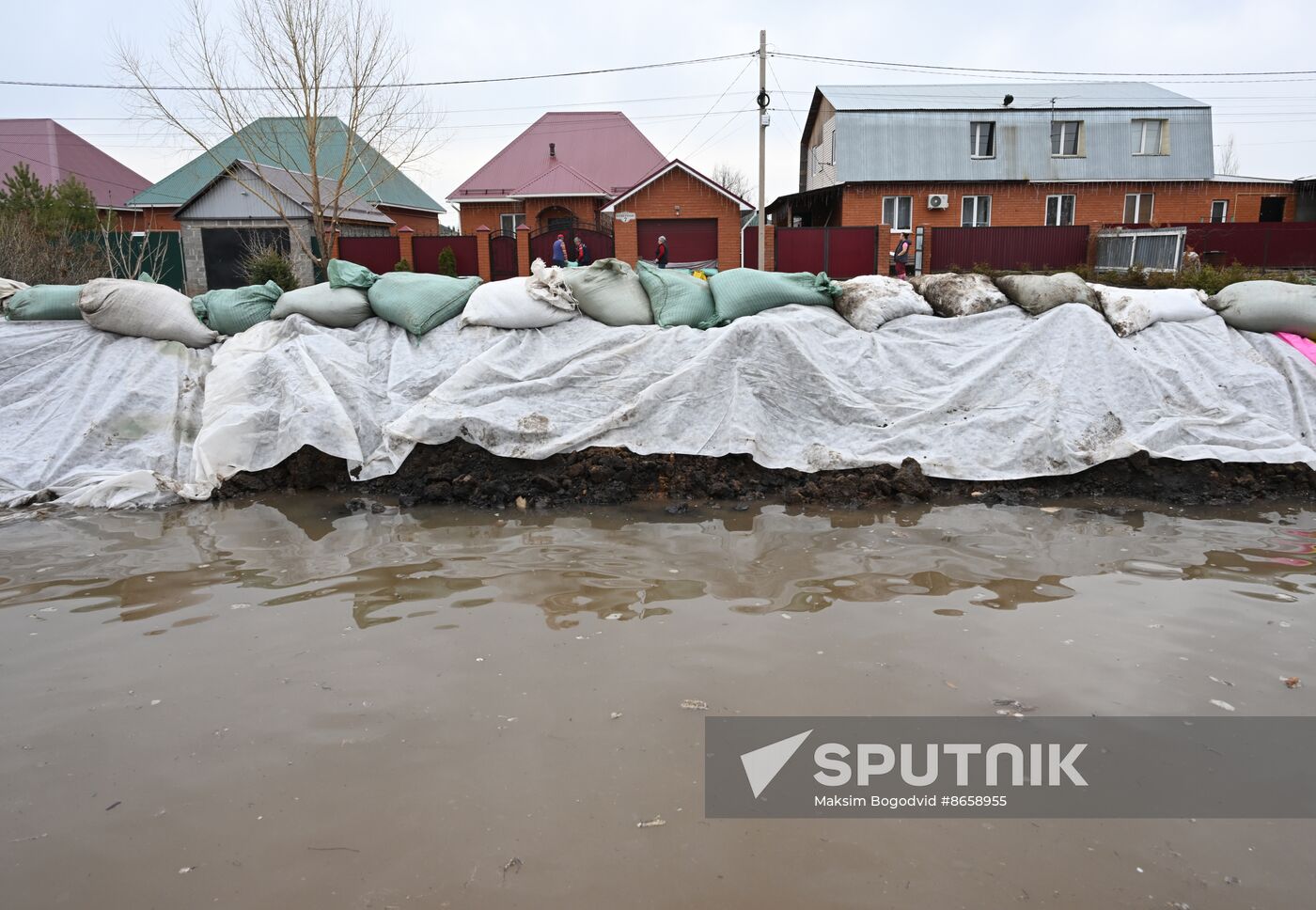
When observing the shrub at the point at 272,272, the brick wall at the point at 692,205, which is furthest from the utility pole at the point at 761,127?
the shrub at the point at 272,272

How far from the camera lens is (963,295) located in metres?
5.30

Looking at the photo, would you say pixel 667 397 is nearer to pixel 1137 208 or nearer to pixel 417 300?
pixel 417 300

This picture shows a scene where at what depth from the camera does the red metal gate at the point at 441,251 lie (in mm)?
14375

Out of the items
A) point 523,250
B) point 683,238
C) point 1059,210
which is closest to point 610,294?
point 523,250

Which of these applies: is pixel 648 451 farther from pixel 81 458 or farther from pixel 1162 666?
pixel 81 458

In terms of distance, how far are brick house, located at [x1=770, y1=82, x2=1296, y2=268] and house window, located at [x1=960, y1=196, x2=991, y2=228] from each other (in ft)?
0.07

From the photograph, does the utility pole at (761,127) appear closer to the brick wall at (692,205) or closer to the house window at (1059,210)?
the brick wall at (692,205)

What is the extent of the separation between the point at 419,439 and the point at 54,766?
2640 mm

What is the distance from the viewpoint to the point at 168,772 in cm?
209

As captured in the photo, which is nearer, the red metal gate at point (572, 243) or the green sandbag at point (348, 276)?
the green sandbag at point (348, 276)

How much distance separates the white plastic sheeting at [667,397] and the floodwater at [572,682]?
0.48m

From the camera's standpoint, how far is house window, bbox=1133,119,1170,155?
18469mm

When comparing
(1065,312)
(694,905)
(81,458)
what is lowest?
(694,905)

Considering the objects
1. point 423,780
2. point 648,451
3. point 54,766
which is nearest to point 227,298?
point 648,451
